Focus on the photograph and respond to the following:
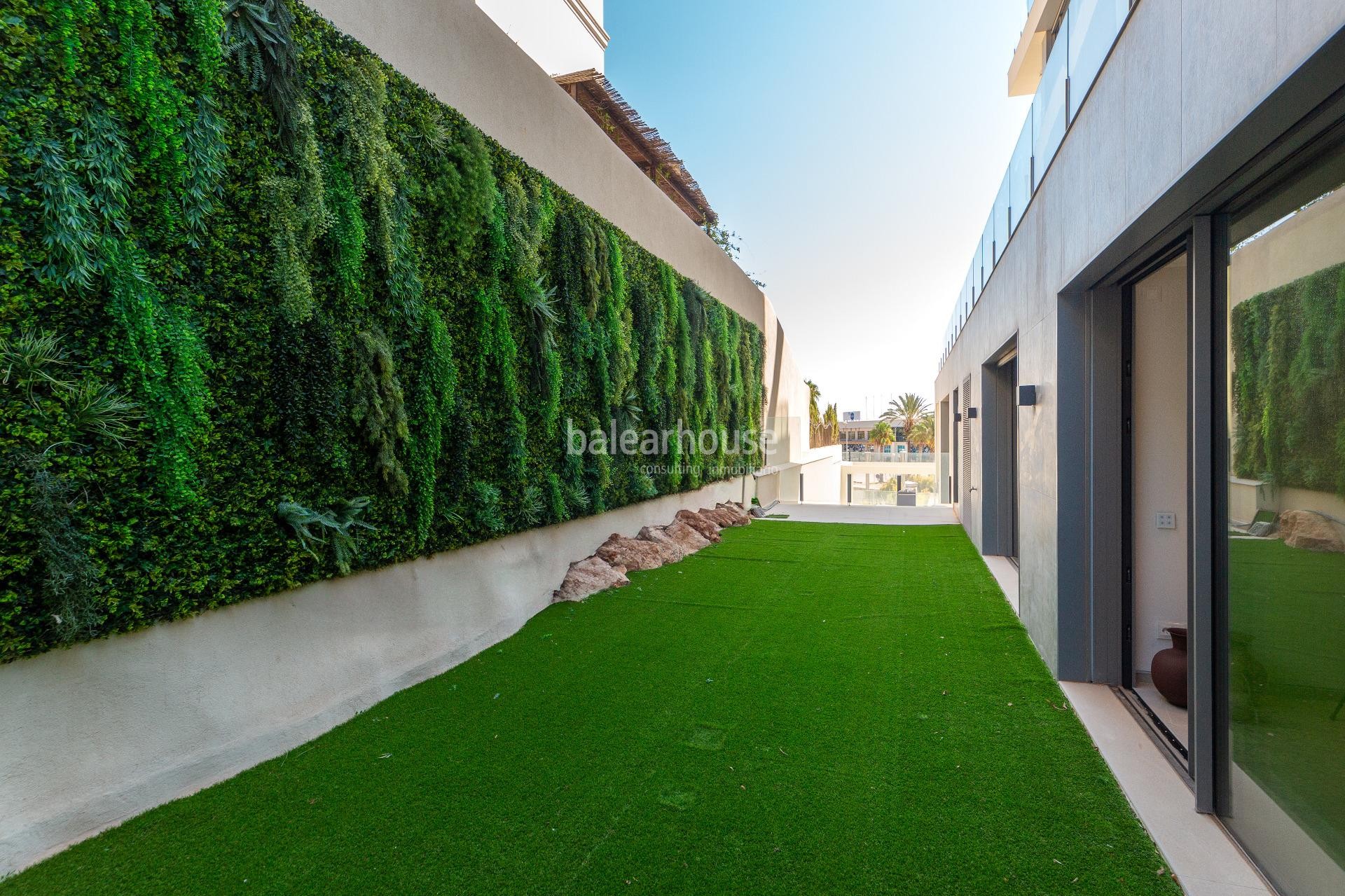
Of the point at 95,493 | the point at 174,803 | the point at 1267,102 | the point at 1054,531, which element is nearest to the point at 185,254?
the point at 95,493

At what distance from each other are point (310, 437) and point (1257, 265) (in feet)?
14.8

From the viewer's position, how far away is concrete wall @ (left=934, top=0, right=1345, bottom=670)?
186 centimetres

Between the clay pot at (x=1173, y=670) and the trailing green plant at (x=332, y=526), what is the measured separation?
16.0 feet

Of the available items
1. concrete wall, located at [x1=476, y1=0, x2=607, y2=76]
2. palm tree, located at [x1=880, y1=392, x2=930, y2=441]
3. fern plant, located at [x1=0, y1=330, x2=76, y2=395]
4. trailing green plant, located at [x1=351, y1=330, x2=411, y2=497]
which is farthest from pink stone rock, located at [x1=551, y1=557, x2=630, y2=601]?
palm tree, located at [x1=880, y1=392, x2=930, y2=441]

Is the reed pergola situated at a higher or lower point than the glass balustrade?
higher

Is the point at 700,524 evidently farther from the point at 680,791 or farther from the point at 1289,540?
the point at 1289,540

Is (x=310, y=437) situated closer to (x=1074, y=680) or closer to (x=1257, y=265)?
(x=1257, y=265)

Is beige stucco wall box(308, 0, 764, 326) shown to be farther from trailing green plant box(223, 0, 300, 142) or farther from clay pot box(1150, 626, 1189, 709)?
clay pot box(1150, 626, 1189, 709)

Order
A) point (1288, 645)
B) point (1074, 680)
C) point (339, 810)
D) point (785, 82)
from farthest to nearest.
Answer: point (785, 82), point (1074, 680), point (339, 810), point (1288, 645)

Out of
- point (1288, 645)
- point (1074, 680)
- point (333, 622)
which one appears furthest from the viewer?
point (1074, 680)

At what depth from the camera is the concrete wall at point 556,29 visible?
1085cm

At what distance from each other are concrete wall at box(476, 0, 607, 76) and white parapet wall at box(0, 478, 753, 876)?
9.62m

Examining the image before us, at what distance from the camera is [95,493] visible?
2.60 metres

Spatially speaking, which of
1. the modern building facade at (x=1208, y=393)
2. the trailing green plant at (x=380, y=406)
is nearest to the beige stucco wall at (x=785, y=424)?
the modern building facade at (x=1208, y=393)
